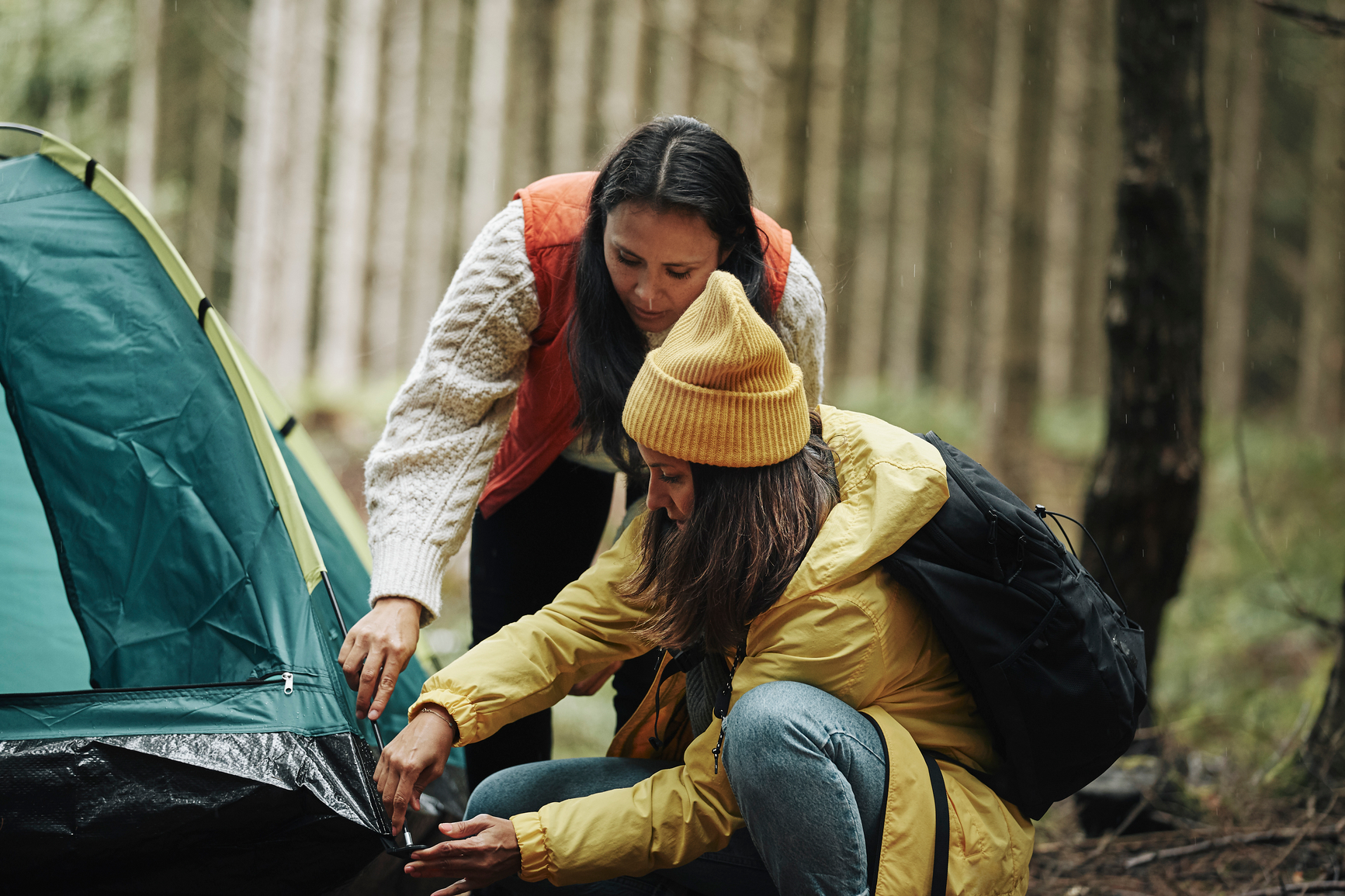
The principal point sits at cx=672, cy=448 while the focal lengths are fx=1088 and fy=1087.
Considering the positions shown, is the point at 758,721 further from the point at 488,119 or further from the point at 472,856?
the point at 488,119

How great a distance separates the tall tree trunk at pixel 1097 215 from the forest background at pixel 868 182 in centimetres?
8

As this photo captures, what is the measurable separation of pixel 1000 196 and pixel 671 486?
10.9m

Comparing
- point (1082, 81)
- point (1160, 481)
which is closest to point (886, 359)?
point (1082, 81)

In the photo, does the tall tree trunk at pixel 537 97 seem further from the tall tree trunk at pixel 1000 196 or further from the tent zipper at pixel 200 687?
the tent zipper at pixel 200 687

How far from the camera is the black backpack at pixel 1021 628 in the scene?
1505 millimetres

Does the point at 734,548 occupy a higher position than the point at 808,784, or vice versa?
the point at 734,548

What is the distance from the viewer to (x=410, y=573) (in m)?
1.75

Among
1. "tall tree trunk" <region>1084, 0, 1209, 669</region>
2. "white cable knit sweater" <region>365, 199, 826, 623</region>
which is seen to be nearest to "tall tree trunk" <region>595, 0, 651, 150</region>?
"tall tree trunk" <region>1084, 0, 1209, 669</region>

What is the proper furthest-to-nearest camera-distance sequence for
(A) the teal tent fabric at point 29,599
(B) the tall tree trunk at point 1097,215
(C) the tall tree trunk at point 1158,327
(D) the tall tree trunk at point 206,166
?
1. (D) the tall tree trunk at point 206,166
2. (B) the tall tree trunk at point 1097,215
3. (C) the tall tree trunk at point 1158,327
4. (A) the teal tent fabric at point 29,599

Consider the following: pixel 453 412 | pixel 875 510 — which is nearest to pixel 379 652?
pixel 453 412

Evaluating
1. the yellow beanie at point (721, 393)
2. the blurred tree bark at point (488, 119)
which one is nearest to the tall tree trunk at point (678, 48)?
the blurred tree bark at point (488, 119)

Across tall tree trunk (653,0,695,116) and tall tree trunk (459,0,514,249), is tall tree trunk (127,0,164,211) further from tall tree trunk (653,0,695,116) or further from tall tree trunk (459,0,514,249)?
tall tree trunk (653,0,695,116)

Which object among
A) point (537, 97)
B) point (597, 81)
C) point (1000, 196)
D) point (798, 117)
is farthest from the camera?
point (597, 81)

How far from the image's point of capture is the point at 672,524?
66.5 inches
